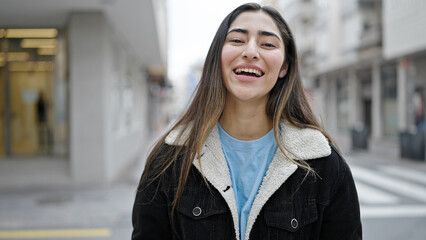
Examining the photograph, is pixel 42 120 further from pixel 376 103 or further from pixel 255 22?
pixel 376 103

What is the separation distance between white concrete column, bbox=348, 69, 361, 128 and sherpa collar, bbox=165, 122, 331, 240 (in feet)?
79.8

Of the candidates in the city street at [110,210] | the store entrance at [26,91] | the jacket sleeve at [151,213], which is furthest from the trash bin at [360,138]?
the jacket sleeve at [151,213]

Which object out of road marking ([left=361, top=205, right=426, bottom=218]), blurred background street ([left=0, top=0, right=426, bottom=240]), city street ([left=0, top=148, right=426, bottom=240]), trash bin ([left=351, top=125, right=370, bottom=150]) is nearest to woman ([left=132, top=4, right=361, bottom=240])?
blurred background street ([left=0, top=0, right=426, bottom=240])

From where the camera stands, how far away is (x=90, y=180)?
859 cm

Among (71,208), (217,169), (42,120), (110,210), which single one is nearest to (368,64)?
(42,120)

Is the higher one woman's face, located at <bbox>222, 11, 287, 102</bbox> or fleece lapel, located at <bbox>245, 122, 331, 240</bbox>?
woman's face, located at <bbox>222, 11, 287, 102</bbox>

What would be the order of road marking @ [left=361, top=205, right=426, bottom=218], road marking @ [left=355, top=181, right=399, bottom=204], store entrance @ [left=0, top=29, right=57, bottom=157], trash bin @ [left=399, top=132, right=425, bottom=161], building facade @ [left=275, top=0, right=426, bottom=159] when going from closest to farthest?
road marking @ [left=361, top=205, right=426, bottom=218], road marking @ [left=355, top=181, right=399, bottom=204], store entrance @ [left=0, top=29, right=57, bottom=157], trash bin @ [left=399, top=132, right=425, bottom=161], building facade @ [left=275, top=0, right=426, bottom=159]

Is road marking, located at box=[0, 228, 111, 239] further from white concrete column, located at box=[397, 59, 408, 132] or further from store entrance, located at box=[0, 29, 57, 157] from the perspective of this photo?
white concrete column, located at box=[397, 59, 408, 132]

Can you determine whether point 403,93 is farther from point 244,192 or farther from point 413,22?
point 244,192

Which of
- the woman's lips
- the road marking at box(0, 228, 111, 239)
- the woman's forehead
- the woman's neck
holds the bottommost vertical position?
the road marking at box(0, 228, 111, 239)

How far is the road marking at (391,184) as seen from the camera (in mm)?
7797

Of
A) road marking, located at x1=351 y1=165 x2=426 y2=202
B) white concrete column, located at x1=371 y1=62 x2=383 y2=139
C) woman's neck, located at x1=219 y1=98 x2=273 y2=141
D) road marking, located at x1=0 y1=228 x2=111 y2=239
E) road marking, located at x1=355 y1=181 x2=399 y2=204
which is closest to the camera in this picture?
woman's neck, located at x1=219 y1=98 x2=273 y2=141

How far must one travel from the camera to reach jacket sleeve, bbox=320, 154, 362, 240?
5.59 feet

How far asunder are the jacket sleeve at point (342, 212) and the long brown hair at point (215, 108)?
6.6 inches
